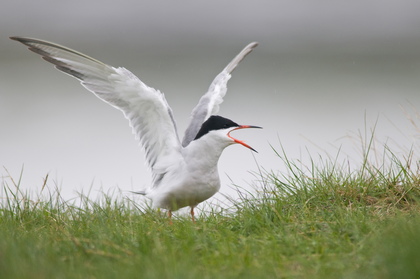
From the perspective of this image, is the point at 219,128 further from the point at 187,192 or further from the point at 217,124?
the point at 187,192

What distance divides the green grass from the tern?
0.41 m

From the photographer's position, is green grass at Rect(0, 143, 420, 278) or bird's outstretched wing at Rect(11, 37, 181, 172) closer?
green grass at Rect(0, 143, 420, 278)

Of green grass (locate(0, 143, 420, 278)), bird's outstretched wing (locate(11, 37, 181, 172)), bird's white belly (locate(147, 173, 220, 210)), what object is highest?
bird's outstretched wing (locate(11, 37, 181, 172))

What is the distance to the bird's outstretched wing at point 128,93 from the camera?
6.19 m

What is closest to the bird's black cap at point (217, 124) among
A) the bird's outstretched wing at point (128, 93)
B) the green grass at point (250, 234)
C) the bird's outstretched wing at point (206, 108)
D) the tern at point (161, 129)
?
the tern at point (161, 129)

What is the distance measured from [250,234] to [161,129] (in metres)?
2.00

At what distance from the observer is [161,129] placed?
6.55m

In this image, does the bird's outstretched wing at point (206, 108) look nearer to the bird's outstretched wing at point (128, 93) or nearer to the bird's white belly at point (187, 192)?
the bird's outstretched wing at point (128, 93)

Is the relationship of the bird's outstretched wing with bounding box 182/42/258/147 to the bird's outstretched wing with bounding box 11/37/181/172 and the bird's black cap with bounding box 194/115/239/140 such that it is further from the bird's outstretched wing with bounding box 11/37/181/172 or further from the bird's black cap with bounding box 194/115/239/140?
the bird's black cap with bounding box 194/115/239/140

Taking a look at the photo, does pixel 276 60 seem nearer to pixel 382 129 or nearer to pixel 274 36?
pixel 274 36

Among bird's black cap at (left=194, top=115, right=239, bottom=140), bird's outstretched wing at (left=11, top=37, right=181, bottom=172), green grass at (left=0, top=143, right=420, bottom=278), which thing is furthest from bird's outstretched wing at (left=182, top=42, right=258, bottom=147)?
green grass at (left=0, top=143, right=420, bottom=278)

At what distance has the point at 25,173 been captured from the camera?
14.8 m

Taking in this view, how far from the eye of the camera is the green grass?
3.89 m

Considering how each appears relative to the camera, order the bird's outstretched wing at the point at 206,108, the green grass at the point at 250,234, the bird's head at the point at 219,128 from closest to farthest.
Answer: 1. the green grass at the point at 250,234
2. the bird's head at the point at 219,128
3. the bird's outstretched wing at the point at 206,108
